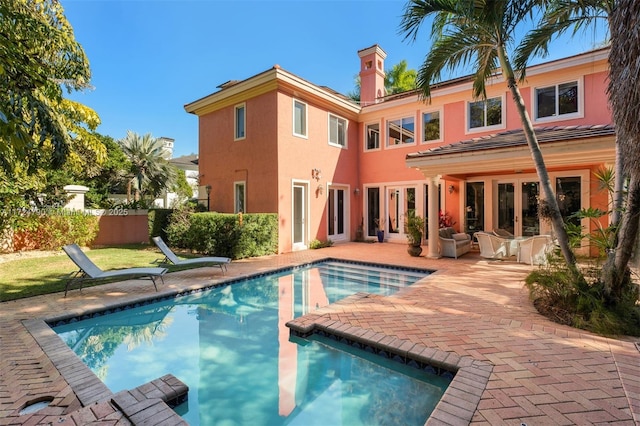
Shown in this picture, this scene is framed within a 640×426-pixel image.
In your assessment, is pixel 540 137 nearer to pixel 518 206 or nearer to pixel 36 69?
pixel 518 206

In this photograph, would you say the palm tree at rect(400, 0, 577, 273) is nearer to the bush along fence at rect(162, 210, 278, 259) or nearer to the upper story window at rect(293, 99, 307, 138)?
the upper story window at rect(293, 99, 307, 138)

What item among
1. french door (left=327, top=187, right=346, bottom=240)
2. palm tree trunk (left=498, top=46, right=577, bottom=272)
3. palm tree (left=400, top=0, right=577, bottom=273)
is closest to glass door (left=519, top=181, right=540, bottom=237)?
palm tree (left=400, top=0, right=577, bottom=273)

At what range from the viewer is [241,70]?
2156cm

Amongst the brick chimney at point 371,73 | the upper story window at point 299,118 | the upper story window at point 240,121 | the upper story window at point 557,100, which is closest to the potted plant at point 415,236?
the upper story window at point 299,118

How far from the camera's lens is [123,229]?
1719cm

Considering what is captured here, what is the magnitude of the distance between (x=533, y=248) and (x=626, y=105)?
7659 mm

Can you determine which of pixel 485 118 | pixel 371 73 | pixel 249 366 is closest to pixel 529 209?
pixel 485 118

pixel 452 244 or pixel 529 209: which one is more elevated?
pixel 529 209

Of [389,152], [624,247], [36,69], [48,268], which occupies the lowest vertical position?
[48,268]

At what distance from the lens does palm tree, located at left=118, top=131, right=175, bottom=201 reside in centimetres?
2575

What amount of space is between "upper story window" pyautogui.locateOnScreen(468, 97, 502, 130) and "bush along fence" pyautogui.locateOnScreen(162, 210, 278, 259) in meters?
10.2

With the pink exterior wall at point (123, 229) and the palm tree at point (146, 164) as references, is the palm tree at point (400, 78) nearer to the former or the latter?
the palm tree at point (146, 164)

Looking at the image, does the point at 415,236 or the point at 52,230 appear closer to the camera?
the point at 415,236

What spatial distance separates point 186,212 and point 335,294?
31.1 ft
